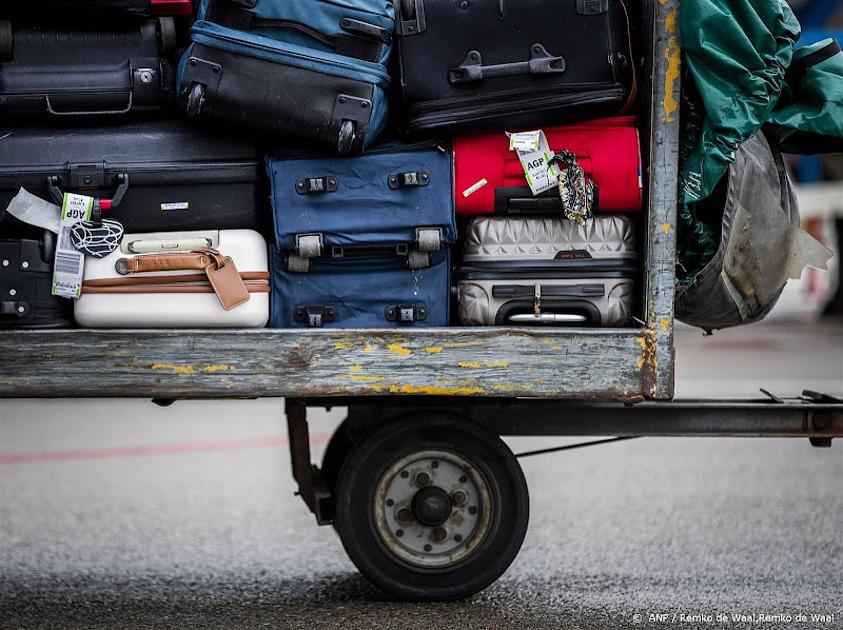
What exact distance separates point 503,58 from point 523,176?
379 millimetres

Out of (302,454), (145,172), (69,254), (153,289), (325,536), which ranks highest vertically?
(145,172)

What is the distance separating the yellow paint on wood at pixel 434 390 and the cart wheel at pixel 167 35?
1.33m

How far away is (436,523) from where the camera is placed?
12.8 ft

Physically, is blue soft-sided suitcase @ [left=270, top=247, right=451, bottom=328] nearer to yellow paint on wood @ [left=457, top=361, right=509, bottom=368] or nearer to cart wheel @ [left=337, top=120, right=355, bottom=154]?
yellow paint on wood @ [left=457, top=361, right=509, bottom=368]

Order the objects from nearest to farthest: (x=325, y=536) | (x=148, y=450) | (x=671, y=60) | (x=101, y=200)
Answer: (x=671, y=60), (x=101, y=200), (x=325, y=536), (x=148, y=450)

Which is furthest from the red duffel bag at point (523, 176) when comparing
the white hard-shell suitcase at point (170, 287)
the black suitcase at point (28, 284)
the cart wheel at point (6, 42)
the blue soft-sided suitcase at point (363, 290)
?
the cart wheel at point (6, 42)

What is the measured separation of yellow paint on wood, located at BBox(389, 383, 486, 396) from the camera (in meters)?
3.62

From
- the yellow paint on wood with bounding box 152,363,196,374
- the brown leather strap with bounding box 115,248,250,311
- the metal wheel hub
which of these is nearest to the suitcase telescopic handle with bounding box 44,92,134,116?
the brown leather strap with bounding box 115,248,250,311

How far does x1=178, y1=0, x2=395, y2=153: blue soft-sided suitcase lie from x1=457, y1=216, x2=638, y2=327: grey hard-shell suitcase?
1.85 feet

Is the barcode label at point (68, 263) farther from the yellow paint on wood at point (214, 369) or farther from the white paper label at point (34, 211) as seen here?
the yellow paint on wood at point (214, 369)

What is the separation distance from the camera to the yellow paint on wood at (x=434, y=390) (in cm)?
362

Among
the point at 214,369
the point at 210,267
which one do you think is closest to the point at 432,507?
the point at 214,369

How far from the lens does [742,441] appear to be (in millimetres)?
7789

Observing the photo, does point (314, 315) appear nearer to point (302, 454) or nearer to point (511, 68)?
point (302, 454)
